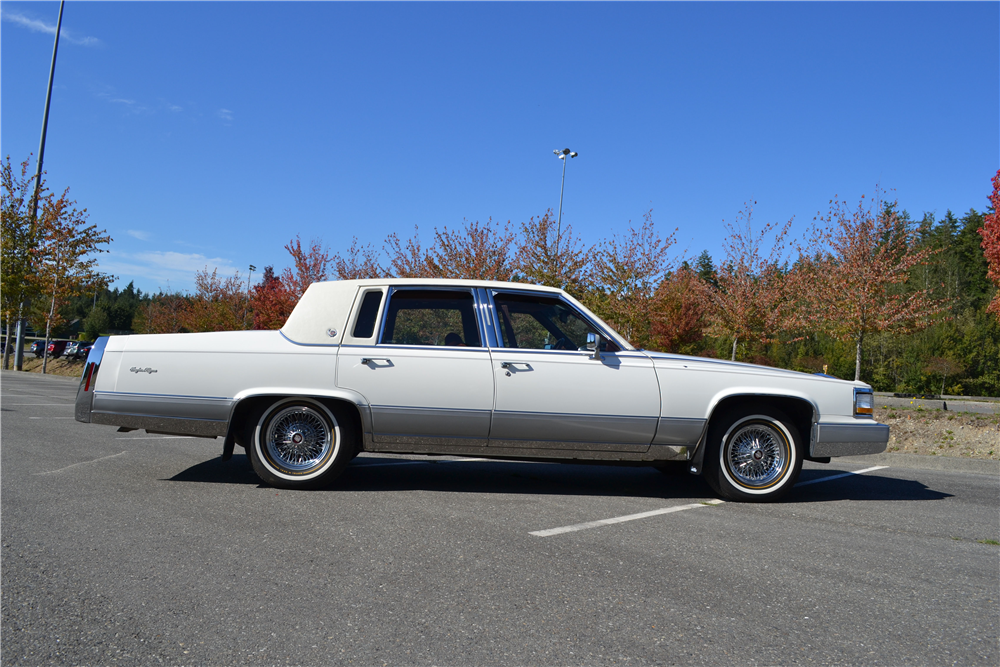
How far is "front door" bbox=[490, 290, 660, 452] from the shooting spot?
5285mm

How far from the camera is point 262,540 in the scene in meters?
3.89

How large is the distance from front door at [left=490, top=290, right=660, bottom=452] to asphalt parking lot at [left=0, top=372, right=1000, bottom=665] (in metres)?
0.49

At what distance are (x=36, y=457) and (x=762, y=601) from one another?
6507mm

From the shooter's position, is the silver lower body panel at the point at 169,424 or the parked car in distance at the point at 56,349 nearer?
the silver lower body panel at the point at 169,424

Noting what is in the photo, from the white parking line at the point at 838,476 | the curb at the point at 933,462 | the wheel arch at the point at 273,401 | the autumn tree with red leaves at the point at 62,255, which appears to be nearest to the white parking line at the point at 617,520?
the white parking line at the point at 838,476

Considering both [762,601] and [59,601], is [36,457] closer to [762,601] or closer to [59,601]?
[59,601]

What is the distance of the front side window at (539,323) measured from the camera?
5.52 m

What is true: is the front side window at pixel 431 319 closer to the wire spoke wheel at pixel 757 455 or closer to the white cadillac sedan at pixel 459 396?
the white cadillac sedan at pixel 459 396

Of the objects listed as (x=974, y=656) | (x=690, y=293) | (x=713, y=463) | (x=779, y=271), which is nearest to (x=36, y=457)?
(x=713, y=463)

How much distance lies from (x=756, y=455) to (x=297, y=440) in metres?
3.76

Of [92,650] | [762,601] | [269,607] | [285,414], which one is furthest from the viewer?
[285,414]

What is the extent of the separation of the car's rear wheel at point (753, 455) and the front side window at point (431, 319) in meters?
2.15

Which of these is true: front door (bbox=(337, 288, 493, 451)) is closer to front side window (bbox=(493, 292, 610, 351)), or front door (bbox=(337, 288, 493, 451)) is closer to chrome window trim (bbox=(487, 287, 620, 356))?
chrome window trim (bbox=(487, 287, 620, 356))

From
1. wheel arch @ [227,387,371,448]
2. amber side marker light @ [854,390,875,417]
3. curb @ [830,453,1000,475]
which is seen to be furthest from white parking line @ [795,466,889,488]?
wheel arch @ [227,387,371,448]
